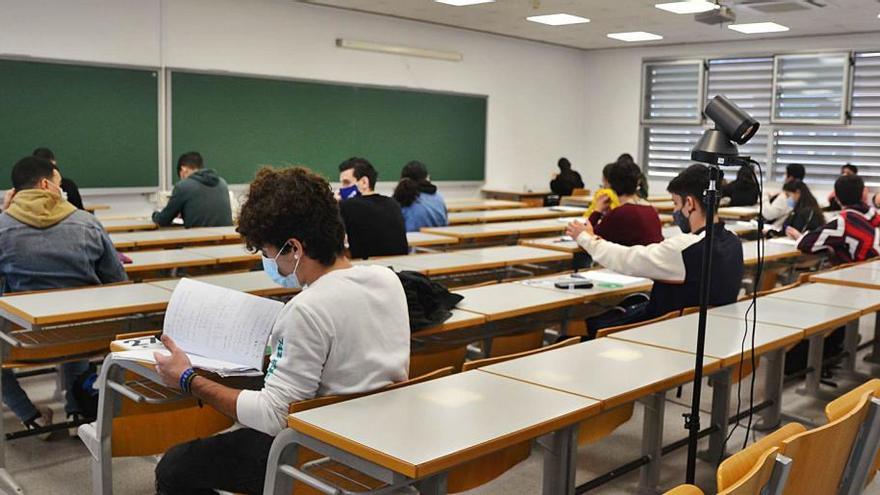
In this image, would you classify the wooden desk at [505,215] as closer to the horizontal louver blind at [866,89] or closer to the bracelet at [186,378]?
the horizontal louver blind at [866,89]

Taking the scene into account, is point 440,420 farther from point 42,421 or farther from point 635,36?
point 635,36

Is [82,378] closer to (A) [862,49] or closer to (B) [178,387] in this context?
(B) [178,387]

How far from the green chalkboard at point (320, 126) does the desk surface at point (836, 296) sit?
4.82 meters

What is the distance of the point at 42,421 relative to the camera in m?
3.93

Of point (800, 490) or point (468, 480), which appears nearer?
point (800, 490)

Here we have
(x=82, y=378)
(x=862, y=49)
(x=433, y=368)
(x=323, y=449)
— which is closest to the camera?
(x=323, y=449)

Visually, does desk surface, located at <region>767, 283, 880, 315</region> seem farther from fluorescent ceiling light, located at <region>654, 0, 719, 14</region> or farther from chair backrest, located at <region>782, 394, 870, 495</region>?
fluorescent ceiling light, located at <region>654, 0, 719, 14</region>

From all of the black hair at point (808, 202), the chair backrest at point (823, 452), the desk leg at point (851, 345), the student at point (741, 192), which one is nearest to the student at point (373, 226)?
the desk leg at point (851, 345)

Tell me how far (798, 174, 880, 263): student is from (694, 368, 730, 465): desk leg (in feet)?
8.12

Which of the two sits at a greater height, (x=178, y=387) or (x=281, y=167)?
(x=281, y=167)

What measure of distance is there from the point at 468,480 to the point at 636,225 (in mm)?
2694

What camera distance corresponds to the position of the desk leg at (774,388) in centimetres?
393

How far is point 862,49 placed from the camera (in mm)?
11211

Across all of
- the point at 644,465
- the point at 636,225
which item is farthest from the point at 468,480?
the point at 636,225
